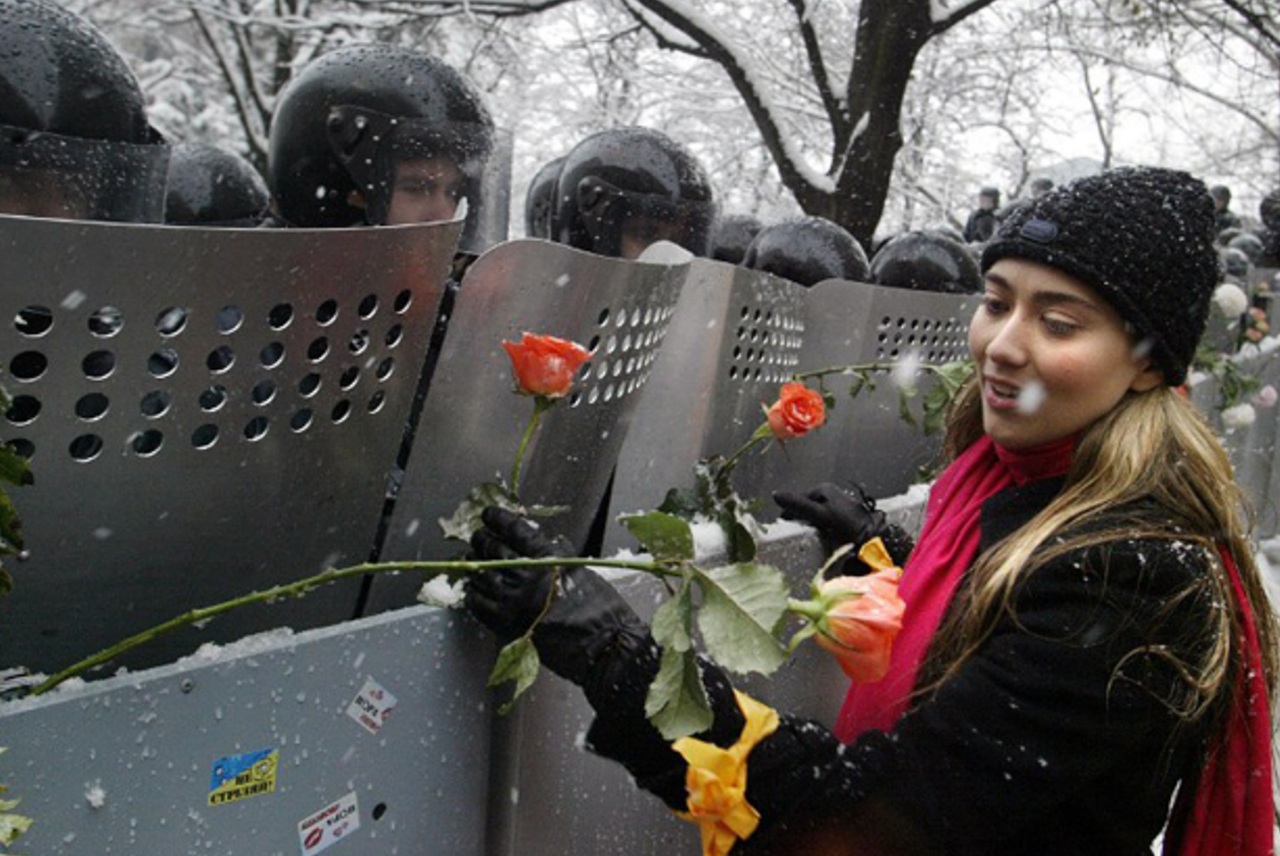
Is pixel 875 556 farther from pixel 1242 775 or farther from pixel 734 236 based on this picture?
pixel 734 236

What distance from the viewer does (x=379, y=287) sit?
149 centimetres

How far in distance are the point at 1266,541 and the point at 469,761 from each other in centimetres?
715

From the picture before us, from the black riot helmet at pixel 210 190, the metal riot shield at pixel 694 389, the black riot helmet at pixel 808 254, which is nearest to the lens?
the metal riot shield at pixel 694 389

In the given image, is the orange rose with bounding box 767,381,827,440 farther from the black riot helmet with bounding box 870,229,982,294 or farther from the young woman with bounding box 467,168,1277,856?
the black riot helmet with bounding box 870,229,982,294

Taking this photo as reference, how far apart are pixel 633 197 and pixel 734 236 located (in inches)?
94.7

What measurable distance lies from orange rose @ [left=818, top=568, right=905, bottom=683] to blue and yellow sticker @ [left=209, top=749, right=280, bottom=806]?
25.3 inches

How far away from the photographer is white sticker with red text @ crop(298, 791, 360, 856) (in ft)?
4.95

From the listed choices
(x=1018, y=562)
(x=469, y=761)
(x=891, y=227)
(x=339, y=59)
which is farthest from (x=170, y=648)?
(x=891, y=227)

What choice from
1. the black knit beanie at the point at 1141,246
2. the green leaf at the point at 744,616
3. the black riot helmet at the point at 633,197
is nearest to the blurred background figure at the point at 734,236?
the black riot helmet at the point at 633,197

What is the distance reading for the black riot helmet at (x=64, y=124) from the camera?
1862 millimetres

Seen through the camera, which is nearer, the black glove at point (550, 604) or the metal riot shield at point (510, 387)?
the black glove at point (550, 604)

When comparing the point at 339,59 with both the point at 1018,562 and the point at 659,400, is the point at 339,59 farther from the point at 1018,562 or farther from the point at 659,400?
the point at 1018,562

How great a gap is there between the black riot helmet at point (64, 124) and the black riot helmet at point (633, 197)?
1.15 meters

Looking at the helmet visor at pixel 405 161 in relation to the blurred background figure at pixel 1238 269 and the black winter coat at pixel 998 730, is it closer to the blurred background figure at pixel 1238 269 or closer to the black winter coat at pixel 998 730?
the black winter coat at pixel 998 730
